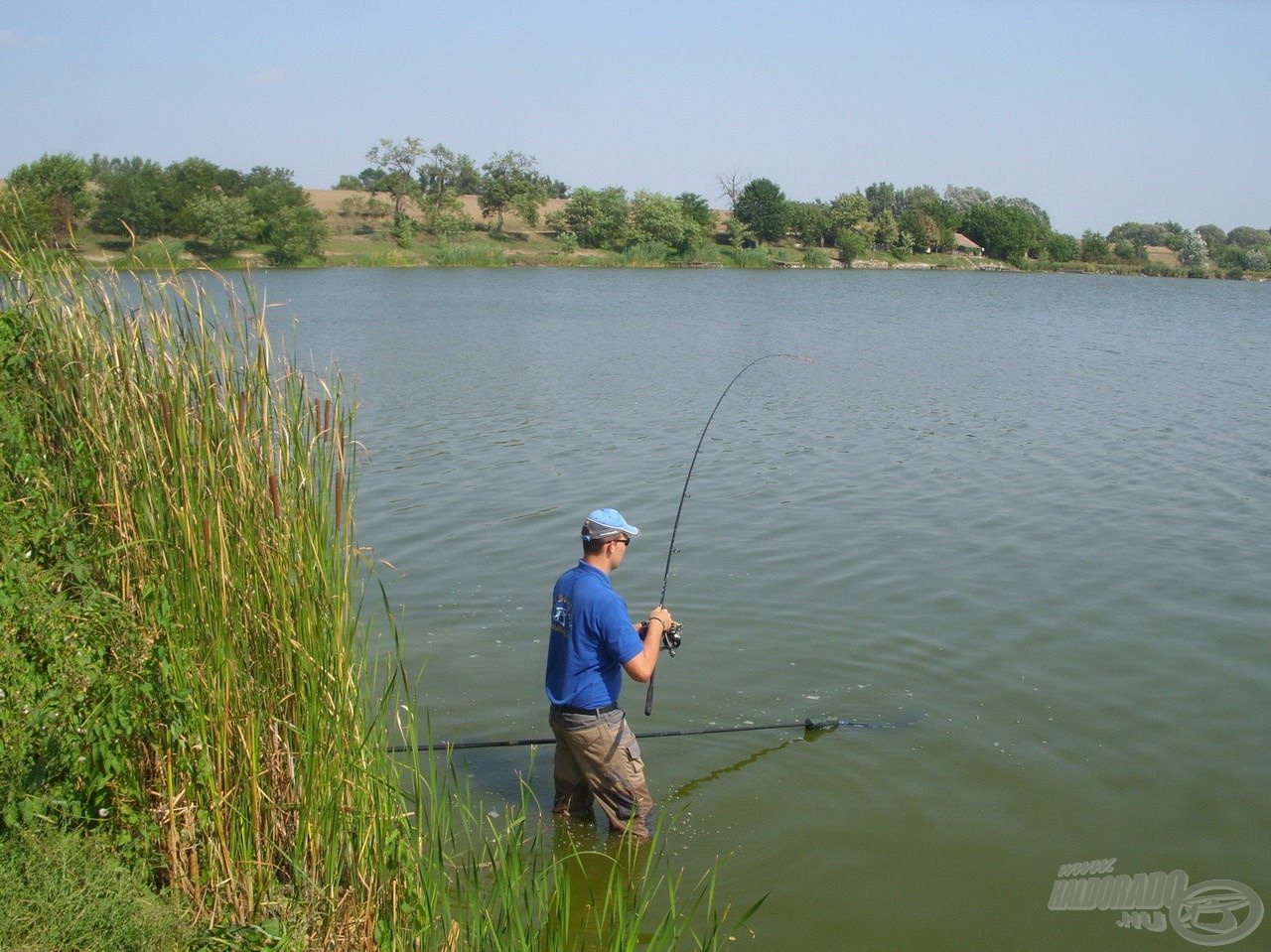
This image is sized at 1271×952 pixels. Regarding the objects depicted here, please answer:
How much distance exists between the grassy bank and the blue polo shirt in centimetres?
101

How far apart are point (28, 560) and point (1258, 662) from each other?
24.6ft

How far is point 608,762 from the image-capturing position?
504 cm

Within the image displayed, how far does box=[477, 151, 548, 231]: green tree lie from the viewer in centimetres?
8150

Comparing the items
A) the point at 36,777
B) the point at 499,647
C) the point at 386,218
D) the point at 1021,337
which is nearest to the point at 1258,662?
the point at 499,647

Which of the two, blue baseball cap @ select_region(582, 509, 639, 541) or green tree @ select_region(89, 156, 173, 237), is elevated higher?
green tree @ select_region(89, 156, 173, 237)

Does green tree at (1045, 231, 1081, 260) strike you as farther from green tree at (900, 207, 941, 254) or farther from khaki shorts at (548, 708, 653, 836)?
khaki shorts at (548, 708, 653, 836)

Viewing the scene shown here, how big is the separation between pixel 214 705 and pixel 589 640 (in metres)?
1.67

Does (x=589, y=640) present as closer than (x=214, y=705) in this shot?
No

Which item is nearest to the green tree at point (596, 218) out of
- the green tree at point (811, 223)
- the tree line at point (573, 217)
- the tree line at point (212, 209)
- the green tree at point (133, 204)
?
the tree line at point (573, 217)

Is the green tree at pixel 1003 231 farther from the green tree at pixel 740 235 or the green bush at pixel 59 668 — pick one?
the green bush at pixel 59 668

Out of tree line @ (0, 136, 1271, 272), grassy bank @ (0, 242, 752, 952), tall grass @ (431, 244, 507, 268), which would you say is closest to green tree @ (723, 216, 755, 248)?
tree line @ (0, 136, 1271, 272)

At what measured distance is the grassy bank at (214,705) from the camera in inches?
148

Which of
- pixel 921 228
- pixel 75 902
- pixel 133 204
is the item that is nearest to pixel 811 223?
pixel 921 228

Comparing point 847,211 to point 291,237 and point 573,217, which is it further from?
point 291,237
